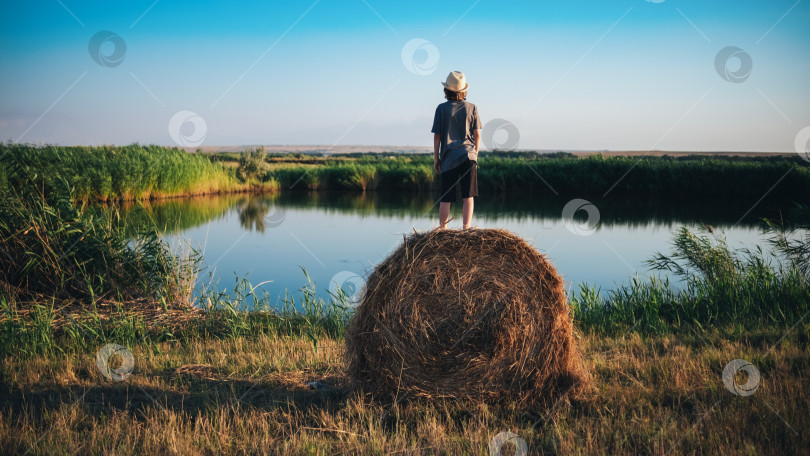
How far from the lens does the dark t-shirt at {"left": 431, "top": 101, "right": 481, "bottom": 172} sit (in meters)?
5.64

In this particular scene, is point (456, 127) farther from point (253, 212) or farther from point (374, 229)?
point (253, 212)

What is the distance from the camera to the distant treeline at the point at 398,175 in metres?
20.8

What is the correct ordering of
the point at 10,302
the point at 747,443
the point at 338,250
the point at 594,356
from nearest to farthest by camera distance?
the point at 747,443, the point at 594,356, the point at 10,302, the point at 338,250

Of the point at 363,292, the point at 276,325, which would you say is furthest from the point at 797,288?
the point at 276,325

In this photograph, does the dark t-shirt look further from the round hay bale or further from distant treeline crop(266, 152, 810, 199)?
distant treeline crop(266, 152, 810, 199)

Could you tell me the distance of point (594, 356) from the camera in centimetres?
481

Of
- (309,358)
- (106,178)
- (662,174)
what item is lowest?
(309,358)

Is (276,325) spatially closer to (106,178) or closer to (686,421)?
(686,421)

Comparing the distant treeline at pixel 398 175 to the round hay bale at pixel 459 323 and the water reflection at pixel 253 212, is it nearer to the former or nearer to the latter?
the water reflection at pixel 253 212

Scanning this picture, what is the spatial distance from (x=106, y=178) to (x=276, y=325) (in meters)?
17.6

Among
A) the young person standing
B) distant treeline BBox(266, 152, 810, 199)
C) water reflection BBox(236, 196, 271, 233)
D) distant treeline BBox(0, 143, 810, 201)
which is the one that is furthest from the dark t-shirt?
distant treeline BBox(266, 152, 810, 199)

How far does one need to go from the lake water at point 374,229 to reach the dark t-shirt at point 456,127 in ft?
5.15

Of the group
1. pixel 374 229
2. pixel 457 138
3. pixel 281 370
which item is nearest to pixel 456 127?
pixel 457 138

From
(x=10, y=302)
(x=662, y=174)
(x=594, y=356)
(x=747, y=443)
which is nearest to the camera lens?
(x=747, y=443)
